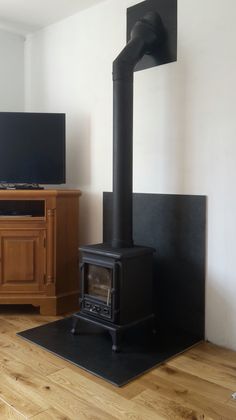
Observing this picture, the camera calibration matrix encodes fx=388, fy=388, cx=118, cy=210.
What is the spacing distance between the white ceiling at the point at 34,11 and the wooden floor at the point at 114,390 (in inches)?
98.0

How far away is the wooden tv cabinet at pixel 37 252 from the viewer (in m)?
2.82

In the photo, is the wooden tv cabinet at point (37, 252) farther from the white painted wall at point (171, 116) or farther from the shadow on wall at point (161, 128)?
the shadow on wall at point (161, 128)

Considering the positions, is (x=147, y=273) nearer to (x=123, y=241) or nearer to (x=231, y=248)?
(x=123, y=241)

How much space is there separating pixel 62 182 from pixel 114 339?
135 cm

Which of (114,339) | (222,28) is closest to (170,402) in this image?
(114,339)

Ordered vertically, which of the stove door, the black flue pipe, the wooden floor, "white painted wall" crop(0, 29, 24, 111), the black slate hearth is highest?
"white painted wall" crop(0, 29, 24, 111)

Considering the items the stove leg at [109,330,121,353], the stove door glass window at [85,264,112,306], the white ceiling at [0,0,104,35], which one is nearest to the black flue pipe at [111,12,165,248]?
the stove door glass window at [85,264,112,306]

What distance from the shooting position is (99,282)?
8.02ft

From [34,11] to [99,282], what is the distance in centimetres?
223

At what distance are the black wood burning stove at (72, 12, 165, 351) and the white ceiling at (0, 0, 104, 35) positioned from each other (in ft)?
2.58

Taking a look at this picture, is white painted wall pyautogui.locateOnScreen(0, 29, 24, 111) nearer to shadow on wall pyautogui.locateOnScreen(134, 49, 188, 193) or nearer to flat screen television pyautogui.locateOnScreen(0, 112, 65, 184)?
flat screen television pyautogui.locateOnScreen(0, 112, 65, 184)

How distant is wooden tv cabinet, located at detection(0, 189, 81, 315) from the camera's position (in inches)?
111

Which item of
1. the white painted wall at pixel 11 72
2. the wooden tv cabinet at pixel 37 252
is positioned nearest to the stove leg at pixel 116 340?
the wooden tv cabinet at pixel 37 252

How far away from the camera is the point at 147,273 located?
2.44m
